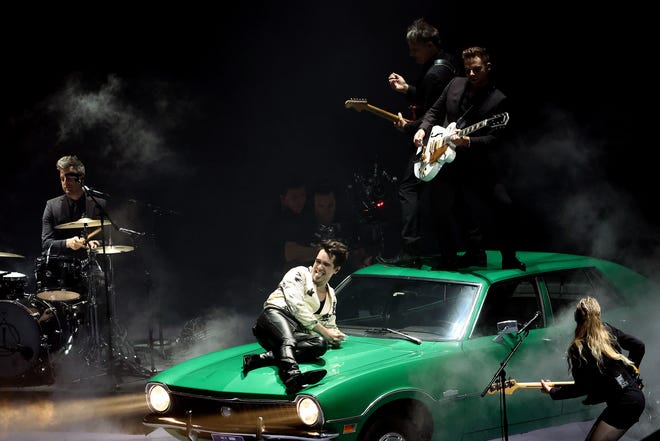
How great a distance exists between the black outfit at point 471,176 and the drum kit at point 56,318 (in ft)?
12.2

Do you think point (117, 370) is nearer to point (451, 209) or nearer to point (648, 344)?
point (451, 209)

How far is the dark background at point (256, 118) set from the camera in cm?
1070

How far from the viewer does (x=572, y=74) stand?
35.1ft

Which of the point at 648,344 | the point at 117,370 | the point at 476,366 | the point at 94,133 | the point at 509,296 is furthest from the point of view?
the point at 94,133

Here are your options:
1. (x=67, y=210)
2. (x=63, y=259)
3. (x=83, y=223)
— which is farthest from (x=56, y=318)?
(x=67, y=210)

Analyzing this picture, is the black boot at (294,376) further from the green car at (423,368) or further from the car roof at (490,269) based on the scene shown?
the car roof at (490,269)

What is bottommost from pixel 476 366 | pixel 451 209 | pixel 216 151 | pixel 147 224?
pixel 476 366

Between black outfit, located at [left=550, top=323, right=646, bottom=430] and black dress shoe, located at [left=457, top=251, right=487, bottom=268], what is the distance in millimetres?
1784

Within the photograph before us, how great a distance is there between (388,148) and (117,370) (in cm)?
496

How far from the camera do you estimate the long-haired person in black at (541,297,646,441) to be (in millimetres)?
5547

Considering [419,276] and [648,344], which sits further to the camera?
[648,344]

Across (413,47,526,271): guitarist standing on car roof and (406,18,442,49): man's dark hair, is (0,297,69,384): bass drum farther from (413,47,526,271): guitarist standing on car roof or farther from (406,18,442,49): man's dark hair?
(406,18,442,49): man's dark hair

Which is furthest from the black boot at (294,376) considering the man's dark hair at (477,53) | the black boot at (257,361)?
the man's dark hair at (477,53)

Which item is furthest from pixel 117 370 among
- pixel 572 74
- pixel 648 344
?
pixel 572 74
